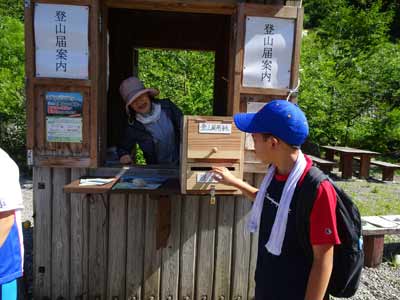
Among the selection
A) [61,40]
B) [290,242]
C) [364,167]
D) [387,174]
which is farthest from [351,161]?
[290,242]

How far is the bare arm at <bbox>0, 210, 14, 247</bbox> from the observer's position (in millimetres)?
1815

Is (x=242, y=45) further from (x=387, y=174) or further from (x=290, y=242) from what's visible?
(x=387, y=174)

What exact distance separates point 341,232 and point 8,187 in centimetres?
145

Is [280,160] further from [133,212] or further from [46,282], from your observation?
[46,282]

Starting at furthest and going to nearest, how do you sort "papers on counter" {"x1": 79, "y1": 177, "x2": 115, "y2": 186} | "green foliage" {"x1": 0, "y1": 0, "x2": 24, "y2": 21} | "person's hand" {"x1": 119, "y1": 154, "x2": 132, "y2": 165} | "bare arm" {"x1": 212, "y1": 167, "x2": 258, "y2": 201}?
"green foliage" {"x1": 0, "y1": 0, "x2": 24, "y2": 21}
"person's hand" {"x1": 119, "y1": 154, "x2": 132, "y2": 165}
"papers on counter" {"x1": 79, "y1": 177, "x2": 115, "y2": 186}
"bare arm" {"x1": 212, "y1": 167, "x2": 258, "y2": 201}

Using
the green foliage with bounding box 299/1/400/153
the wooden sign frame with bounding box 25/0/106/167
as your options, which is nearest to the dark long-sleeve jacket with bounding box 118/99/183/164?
the wooden sign frame with bounding box 25/0/106/167

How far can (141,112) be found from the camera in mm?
3729

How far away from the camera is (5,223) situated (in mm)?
1831

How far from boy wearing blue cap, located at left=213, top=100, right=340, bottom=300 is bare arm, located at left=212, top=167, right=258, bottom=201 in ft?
1.31

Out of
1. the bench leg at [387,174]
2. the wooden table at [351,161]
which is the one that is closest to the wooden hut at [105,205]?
the wooden table at [351,161]

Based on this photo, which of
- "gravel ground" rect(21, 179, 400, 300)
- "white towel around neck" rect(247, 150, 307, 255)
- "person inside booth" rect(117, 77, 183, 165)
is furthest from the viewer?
"gravel ground" rect(21, 179, 400, 300)

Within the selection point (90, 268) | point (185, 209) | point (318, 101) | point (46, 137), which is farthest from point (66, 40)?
point (318, 101)

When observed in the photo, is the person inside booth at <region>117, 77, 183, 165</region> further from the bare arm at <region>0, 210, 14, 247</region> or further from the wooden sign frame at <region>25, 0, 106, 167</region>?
the bare arm at <region>0, 210, 14, 247</region>

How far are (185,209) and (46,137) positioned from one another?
127 centimetres
